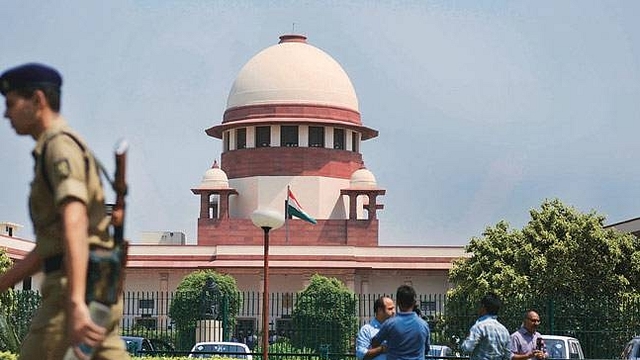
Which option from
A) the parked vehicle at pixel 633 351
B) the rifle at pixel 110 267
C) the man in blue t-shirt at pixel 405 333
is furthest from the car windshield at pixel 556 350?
the rifle at pixel 110 267

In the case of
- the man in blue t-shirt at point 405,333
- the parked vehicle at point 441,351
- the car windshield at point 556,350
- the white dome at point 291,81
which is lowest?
the man in blue t-shirt at point 405,333

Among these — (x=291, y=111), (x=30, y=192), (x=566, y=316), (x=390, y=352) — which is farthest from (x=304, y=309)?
→ (x=30, y=192)

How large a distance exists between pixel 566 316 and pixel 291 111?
4030cm

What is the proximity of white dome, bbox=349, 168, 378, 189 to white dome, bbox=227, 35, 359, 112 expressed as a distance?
10.7 ft

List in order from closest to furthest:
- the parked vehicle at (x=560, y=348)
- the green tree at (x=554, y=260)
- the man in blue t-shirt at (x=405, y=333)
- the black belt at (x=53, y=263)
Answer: the black belt at (x=53, y=263)
the man in blue t-shirt at (x=405, y=333)
the parked vehicle at (x=560, y=348)
the green tree at (x=554, y=260)

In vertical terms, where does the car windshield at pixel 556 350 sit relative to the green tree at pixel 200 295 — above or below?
below

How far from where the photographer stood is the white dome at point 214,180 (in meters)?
62.8

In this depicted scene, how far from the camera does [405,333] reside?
26.8 feet

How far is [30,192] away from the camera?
14.6ft

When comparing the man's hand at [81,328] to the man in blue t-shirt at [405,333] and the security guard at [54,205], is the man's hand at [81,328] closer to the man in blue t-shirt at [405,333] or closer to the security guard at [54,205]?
the security guard at [54,205]

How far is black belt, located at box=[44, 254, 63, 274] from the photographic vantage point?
4.38m

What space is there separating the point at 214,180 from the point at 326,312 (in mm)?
15486

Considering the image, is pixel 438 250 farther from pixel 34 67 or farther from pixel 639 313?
pixel 34 67

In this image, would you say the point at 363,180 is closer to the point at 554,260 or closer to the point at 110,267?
the point at 554,260
